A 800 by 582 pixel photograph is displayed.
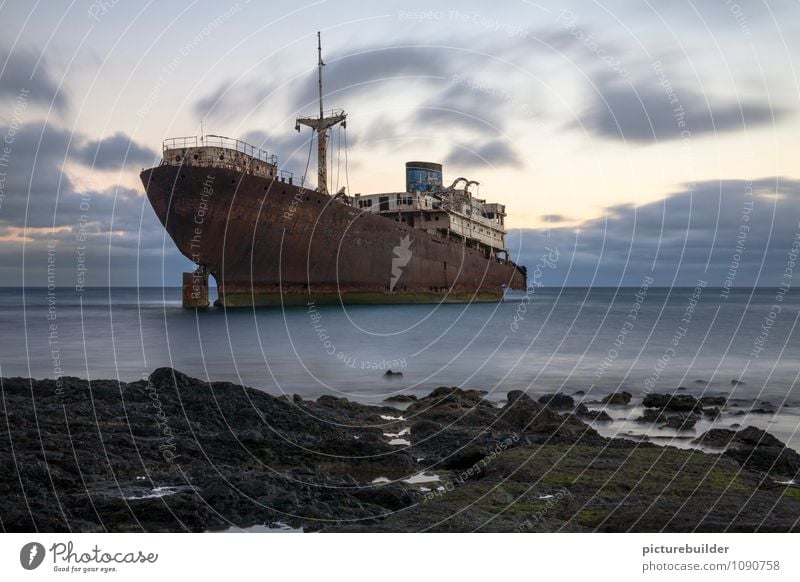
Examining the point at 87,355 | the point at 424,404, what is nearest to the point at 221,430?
the point at 424,404

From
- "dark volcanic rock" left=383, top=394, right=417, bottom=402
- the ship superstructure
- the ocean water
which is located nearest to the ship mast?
the ship superstructure

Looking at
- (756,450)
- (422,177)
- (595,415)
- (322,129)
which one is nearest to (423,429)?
(595,415)

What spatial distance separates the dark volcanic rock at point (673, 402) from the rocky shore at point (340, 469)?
256 centimetres

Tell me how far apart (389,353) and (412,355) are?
0.84 meters

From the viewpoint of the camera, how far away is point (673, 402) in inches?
469

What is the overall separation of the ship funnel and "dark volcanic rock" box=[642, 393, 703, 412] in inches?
1536

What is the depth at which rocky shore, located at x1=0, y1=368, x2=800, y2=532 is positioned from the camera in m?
5.17

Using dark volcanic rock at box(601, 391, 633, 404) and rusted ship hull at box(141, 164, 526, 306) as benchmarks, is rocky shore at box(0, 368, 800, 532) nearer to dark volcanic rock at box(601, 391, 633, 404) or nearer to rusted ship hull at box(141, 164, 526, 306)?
dark volcanic rock at box(601, 391, 633, 404)

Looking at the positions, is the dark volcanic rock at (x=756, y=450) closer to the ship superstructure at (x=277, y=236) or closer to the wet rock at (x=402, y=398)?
the wet rock at (x=402, y=398)

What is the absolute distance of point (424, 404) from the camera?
11.2 metres

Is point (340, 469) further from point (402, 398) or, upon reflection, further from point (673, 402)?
point (673, 402)

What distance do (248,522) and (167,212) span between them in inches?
1061

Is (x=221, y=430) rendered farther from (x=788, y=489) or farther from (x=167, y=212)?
(x=167, y=212)

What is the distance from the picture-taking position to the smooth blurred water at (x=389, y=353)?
1619cm
